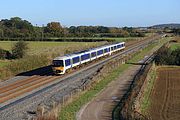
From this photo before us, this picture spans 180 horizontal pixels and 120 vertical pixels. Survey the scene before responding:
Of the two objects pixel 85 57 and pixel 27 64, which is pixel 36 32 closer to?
pixel 85 57

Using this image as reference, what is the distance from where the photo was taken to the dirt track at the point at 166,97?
29.2 m

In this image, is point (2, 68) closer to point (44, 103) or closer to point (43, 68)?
point (43, 68)

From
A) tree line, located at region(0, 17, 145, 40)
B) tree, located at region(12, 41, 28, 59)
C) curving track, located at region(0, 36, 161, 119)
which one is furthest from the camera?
tree line, located at region(0, 17, 145, 40)

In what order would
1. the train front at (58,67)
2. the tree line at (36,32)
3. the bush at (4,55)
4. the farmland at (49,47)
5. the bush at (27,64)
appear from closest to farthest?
1. the train front at (58,67)
2. the bush at (27,64)
3. the bush at (4,55)
4. the farmland at (49,47)
5. the tree line at (36,32)

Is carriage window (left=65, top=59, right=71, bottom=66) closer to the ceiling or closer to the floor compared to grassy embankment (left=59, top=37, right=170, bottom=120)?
closer to the ceiling

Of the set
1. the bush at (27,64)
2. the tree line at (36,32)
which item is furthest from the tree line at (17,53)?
the tree line at (36,32)

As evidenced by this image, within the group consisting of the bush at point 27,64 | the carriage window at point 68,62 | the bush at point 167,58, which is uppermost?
the carriage window at point 68,62

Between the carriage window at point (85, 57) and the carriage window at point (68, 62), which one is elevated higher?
the carriage window at point (68, 62)

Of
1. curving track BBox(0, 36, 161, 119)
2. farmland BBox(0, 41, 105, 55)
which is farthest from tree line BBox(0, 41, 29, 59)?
curving track BBox(0, 36, 161, 119)

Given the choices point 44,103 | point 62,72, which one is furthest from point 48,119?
point 62,72

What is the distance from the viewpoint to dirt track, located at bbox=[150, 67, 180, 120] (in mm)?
29172

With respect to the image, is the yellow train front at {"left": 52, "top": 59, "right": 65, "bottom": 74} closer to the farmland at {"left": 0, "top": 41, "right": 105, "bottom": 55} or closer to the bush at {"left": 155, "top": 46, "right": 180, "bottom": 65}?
the bush at {"left": 155, "top": 46, "right": 180, "bottom": 65}

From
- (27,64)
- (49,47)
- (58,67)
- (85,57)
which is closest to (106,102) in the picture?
(58,67)

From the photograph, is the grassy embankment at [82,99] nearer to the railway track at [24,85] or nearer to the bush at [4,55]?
the railway track at [24,85]
